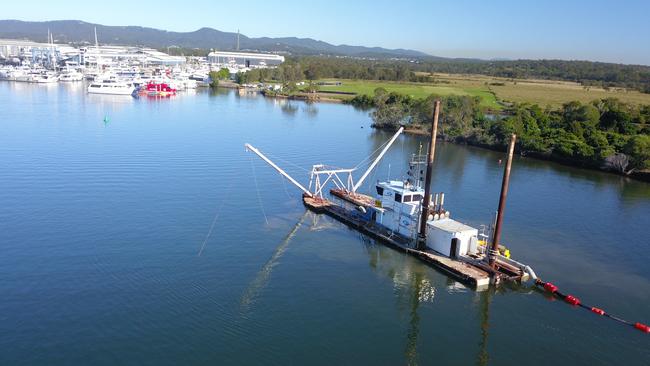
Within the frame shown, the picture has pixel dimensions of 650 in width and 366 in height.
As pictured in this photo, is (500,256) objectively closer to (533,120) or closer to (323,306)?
(323,306)

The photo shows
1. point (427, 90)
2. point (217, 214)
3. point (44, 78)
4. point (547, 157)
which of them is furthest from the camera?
point (44, 78)

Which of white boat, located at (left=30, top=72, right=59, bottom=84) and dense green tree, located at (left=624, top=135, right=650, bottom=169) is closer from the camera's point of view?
dense green tree, located at (left=624, top=135, right=650, bottom=169)

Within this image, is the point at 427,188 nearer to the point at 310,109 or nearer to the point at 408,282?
the point at 408,282

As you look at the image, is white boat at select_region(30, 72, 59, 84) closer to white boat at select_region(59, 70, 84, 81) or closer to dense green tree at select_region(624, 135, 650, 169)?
white boat at select_region(59, 70, 84, 81)

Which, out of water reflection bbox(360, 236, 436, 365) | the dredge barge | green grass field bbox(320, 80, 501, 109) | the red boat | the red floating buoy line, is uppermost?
green grass field bbox(320, 80, 501, 109)

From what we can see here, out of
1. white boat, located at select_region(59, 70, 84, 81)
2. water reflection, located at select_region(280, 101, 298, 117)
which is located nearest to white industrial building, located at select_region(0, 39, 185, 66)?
white boat, located at select_region(59, 70, 84, 81)

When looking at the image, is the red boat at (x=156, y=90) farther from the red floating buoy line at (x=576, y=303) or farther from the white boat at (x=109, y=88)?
the red floating buoy line at (x=576, y=303)

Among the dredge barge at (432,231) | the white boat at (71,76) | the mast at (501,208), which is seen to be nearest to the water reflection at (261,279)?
the dredge barge at (432,231)

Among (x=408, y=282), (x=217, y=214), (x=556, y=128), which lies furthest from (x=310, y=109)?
(x=408, y=282)
